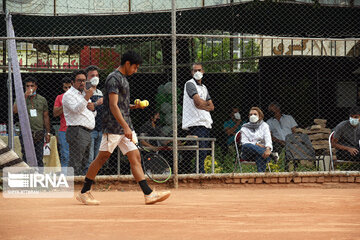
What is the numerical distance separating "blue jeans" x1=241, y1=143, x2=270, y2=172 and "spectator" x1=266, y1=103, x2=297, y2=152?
1574 mm

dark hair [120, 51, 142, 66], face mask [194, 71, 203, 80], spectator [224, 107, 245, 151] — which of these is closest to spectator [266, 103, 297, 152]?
spectator [224, 107, 245, 151]

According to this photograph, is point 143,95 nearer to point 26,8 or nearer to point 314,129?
point 26,8

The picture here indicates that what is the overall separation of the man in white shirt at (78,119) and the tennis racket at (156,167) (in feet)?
2.91

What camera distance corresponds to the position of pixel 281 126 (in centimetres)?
1313

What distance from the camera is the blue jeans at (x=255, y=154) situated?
11.0 meters

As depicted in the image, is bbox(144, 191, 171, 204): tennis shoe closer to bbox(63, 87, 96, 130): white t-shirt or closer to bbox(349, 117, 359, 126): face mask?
bbox(63, 87, 96, 130): white t-shirt

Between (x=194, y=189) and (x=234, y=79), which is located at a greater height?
(x=234, y=79)

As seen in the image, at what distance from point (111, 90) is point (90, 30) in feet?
33.7

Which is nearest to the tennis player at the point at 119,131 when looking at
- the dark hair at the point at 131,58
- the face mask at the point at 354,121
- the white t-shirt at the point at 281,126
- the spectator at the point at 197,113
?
the dark hair at the point at 131,58

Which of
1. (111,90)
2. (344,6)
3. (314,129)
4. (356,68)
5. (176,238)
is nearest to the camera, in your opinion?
(176,238)

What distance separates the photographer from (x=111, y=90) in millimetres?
7680

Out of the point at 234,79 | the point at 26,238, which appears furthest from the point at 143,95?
the point at 26,238

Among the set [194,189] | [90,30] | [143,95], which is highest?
[90,30]

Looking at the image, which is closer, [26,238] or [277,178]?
[26,238]
